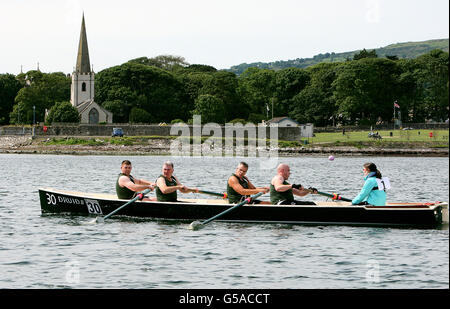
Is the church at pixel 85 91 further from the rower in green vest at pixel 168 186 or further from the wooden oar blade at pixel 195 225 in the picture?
the wooden oar blade at pixel 195 225

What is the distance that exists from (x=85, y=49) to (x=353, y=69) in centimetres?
4910

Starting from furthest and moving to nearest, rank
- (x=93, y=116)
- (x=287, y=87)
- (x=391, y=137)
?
(x=287, y=87), (x=93, y=116), (x=391, y=137)

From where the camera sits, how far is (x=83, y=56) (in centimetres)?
12800

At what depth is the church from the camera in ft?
380

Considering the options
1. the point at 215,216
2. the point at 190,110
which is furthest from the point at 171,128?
the point at 215,216

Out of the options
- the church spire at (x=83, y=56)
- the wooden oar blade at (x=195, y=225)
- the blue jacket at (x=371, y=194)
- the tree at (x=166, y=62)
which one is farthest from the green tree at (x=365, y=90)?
the wooden oar blade at (x=195, y=225)

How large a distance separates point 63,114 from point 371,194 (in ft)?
303

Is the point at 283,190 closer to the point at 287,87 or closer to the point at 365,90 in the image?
the point at 365,90

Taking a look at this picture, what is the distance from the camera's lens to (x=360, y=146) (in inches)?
3686

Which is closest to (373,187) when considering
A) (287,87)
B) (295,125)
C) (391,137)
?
(391,137)

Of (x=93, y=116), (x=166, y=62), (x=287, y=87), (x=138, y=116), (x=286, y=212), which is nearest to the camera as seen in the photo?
(x=286, y=212)

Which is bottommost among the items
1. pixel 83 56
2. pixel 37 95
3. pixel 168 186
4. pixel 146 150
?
pixel 146 150

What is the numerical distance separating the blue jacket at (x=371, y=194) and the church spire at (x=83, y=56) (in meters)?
110

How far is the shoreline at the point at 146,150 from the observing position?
9194cm
